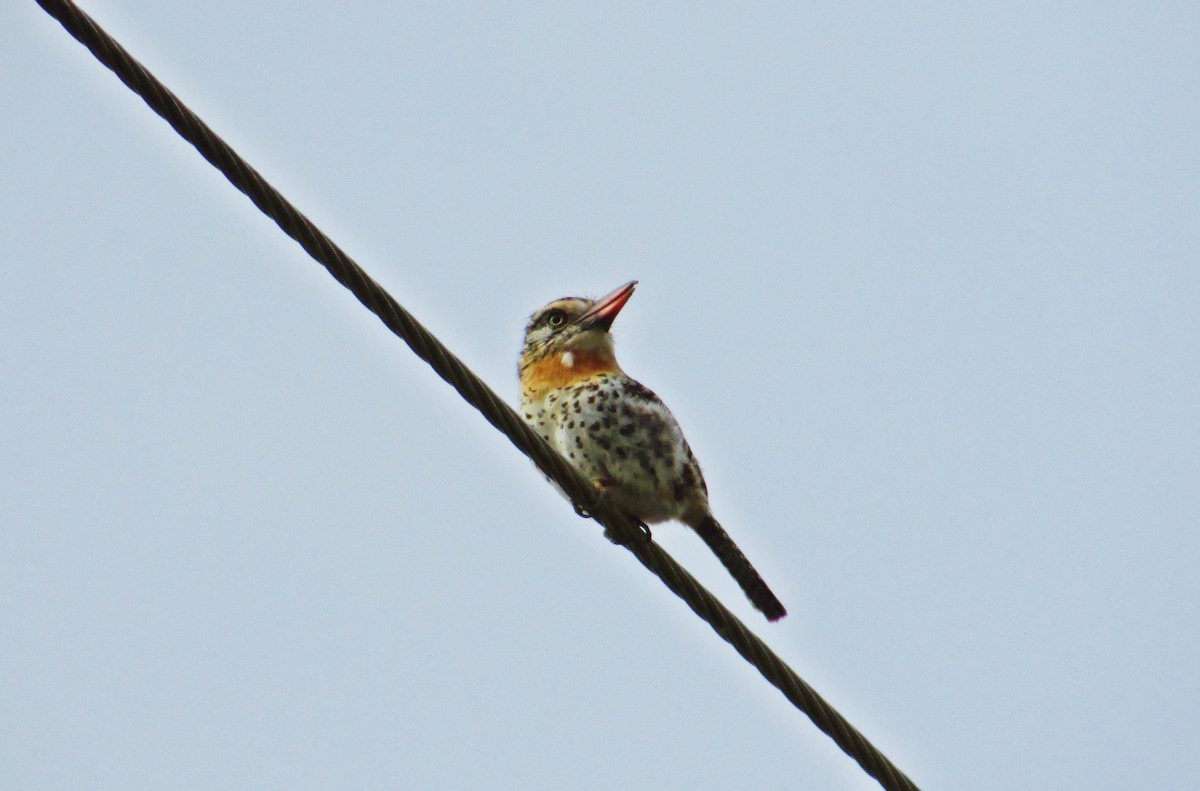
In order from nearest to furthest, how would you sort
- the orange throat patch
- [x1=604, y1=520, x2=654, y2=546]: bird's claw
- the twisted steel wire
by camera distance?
the twisted steel wire < [x1=604, y1=520, x2=654, y2=546]: bird's claw < the orange throat patch

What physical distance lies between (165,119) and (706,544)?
14.5ft

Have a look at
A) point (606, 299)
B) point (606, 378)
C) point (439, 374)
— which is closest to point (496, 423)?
point (439, 374)

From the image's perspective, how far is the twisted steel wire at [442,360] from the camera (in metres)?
4.16

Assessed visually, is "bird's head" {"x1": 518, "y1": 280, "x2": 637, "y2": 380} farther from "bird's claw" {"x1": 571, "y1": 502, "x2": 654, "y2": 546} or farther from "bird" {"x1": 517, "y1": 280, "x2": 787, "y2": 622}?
"bird's claw" {"x1": 571, "y1": 502, "x2": 654, "y2": 546}

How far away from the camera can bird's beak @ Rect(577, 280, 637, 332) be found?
26.6 feet

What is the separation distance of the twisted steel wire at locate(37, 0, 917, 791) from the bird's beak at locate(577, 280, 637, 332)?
2.36 meters

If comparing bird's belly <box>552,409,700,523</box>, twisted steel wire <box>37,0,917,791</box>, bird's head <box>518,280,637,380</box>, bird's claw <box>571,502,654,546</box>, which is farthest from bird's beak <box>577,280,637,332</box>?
twisted steel wire <box>37,0,917,791</box>

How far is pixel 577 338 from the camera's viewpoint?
812 centimetres

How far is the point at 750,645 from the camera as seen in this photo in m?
5.18

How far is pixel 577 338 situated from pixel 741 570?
5.60 ft

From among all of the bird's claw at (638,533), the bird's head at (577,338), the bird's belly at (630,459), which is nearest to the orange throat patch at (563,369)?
the bird's head at (577,338)

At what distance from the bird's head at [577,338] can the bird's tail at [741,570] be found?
1.17m

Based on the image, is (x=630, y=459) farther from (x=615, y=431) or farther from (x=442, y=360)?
(x=442, y=360)

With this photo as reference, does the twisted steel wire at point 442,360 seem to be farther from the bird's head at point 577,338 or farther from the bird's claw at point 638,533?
the bird's head at point 577,338
